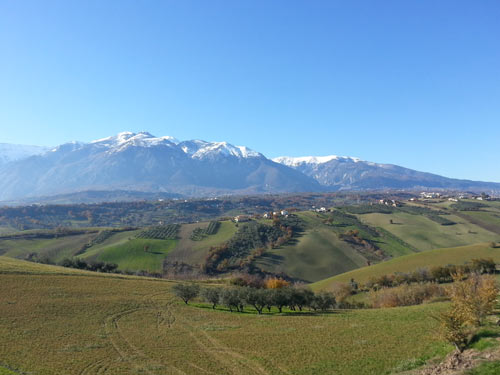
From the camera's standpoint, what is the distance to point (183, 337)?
147 ft

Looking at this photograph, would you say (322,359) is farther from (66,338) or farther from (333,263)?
(333,263)

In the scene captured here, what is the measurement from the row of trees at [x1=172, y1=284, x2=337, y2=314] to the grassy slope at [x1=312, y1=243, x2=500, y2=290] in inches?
1542

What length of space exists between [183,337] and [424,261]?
91.3 m

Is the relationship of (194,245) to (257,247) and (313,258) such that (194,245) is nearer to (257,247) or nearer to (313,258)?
(257,247)

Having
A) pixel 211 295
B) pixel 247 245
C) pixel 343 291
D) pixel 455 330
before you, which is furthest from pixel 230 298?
pixel 247 245

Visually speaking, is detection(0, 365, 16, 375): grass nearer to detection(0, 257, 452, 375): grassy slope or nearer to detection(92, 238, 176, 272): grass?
detection(0, 257, 452, 375): grassy slope

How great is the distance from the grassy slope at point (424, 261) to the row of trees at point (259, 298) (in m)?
39.2

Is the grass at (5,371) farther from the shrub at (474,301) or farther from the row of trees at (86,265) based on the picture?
the row of trees at (86,265)

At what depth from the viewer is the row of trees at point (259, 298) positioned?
6359 centimetres

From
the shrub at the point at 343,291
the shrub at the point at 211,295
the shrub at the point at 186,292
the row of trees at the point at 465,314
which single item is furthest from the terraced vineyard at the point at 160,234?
the row of trees at the point at 465,314

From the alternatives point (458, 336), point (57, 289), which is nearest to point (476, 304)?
point (458, 336)

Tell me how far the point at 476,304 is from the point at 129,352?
36246mm

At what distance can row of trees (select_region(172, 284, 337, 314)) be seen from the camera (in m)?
63.6

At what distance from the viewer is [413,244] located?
6890 inches
